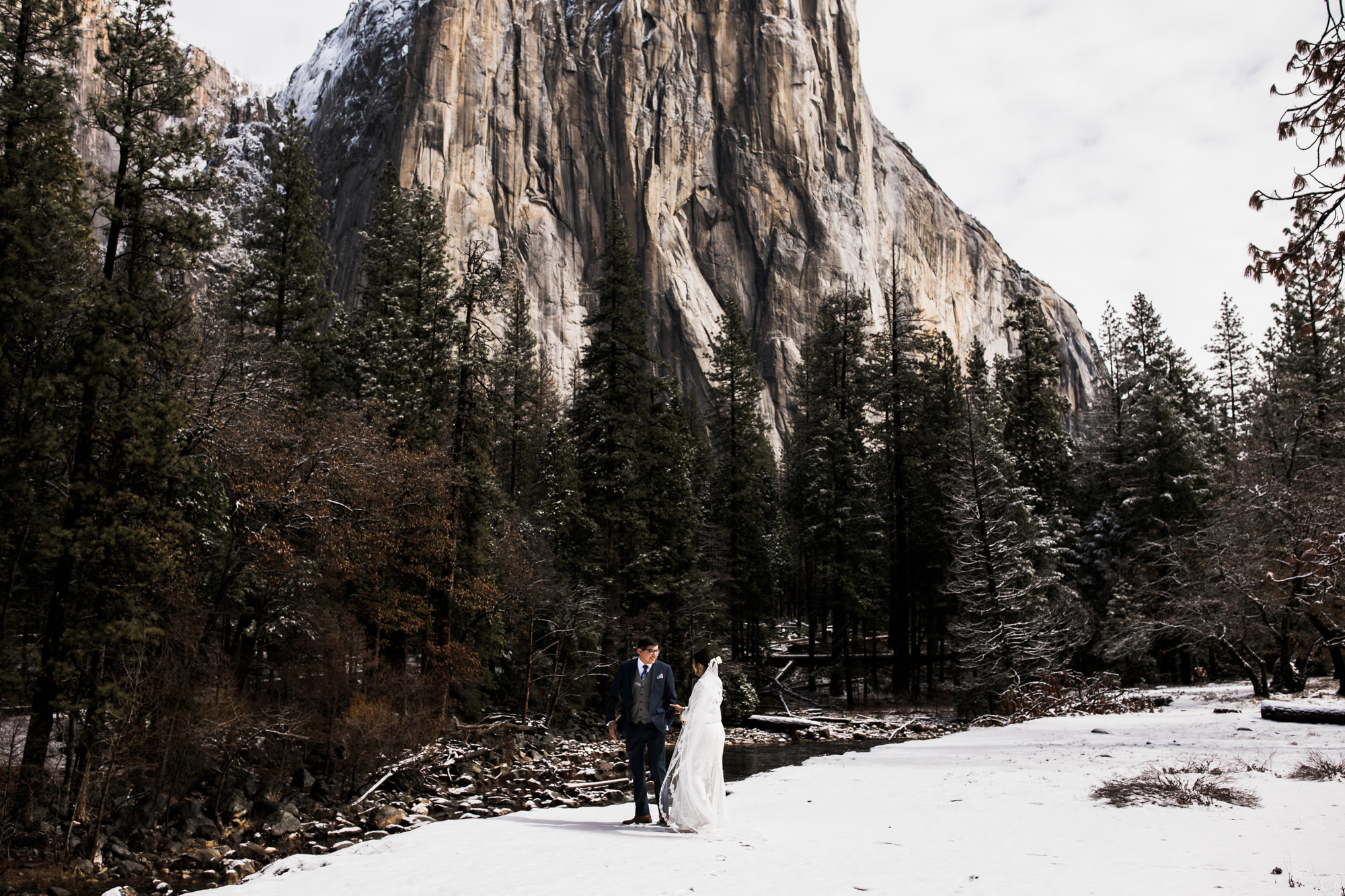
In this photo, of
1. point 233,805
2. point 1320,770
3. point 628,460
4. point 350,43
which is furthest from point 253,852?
point 350,43

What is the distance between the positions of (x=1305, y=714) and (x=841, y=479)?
65.5ft

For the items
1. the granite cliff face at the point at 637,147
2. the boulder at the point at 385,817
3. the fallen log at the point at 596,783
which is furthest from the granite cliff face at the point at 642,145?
the boulder at the point at 385,817

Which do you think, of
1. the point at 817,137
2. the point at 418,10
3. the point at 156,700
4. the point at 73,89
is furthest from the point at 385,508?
the point at 817,137

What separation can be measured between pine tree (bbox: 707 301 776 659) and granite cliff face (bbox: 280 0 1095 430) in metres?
50.0

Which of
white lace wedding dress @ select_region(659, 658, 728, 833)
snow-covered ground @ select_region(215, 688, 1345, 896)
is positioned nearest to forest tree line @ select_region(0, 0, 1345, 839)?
snow-covered ground @ select_region(215, 688, 1345, 896)

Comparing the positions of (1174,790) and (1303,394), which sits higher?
(1303,394)

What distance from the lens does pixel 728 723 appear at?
2936cm

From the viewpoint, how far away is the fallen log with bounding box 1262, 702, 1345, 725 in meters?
14.4

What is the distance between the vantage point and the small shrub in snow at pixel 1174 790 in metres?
8.85

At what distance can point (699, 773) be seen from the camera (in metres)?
8.41

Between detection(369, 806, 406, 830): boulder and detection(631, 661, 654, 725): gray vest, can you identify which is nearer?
detection(631, 661, 654, 725): gray vest

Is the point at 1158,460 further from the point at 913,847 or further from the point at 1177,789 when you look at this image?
the point at 913,847

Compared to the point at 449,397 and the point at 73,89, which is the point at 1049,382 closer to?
the point at 449,397

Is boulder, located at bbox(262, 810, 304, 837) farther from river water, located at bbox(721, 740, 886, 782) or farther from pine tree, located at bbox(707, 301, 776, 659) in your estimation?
pine tree, located at bbox(707, 301, 776, 659)
